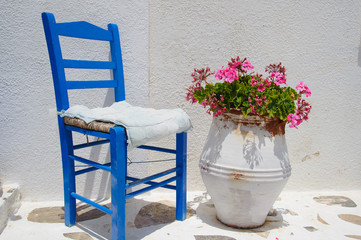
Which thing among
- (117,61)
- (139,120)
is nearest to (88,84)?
(117,61)

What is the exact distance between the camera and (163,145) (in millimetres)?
2328

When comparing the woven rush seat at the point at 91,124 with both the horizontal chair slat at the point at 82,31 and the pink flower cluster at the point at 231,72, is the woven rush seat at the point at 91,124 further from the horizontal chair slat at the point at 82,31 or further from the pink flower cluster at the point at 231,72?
the pink flower cluster at the point at 231,72

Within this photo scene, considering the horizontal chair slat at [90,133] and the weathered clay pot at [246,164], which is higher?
the horizontal chair slat at [90,133]

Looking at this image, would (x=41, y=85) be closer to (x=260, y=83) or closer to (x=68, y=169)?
(x=68, y=169)

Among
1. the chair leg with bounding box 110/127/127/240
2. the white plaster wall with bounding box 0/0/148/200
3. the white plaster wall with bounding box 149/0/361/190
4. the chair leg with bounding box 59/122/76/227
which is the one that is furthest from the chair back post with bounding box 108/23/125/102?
the chair leg with bounding box 110/127/127/240

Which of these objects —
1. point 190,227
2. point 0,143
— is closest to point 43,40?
point 0,143

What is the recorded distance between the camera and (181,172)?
190 centimetres

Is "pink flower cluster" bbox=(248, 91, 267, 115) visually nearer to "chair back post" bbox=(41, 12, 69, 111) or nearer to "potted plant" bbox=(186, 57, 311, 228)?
"potted plant" bbox=(186, 57, 311, 228)

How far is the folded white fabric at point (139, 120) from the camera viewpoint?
1477 mm

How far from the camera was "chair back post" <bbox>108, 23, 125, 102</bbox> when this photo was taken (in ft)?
6.57

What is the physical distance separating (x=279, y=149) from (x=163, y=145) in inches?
33.9

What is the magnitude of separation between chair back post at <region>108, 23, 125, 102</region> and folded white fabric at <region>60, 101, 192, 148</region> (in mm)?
165

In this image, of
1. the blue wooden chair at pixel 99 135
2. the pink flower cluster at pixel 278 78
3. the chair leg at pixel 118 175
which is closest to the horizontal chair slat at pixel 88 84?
the blue wooden chair at pixel 99 135

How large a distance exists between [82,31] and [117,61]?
10.4 inches
